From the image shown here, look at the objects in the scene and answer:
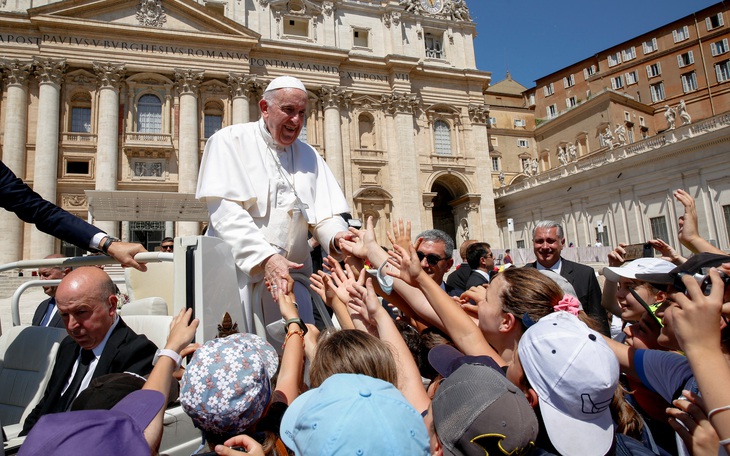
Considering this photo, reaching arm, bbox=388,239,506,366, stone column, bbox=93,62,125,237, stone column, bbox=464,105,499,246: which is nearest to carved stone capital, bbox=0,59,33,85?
stone column, bbox=93,62,125,237

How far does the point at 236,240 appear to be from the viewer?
100 inches

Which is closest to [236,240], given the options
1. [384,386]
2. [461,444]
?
[384,386]

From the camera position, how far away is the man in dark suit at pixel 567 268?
14.9ft

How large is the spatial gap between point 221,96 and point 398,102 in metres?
11.0

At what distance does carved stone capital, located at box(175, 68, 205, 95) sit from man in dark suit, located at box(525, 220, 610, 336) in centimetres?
2312

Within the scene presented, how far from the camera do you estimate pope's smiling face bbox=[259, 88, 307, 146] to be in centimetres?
279

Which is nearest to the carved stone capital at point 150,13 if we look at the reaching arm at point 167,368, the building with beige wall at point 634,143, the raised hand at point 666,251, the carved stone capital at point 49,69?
the carved stone capital at point 49,69

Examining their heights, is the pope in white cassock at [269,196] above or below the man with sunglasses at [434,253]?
above

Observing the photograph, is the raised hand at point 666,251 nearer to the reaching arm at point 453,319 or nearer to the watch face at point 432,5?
the reaching arm at point 453,319

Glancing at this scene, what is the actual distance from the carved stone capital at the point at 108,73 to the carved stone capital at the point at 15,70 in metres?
3.01

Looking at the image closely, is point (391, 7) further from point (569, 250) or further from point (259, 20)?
point (569, 250)

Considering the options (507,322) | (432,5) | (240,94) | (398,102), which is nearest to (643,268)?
(507,322)

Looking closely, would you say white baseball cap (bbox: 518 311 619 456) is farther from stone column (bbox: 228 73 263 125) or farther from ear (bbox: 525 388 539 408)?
stone column (bbox: 228 73 263 125)

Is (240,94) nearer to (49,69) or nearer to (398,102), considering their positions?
(49,69)
